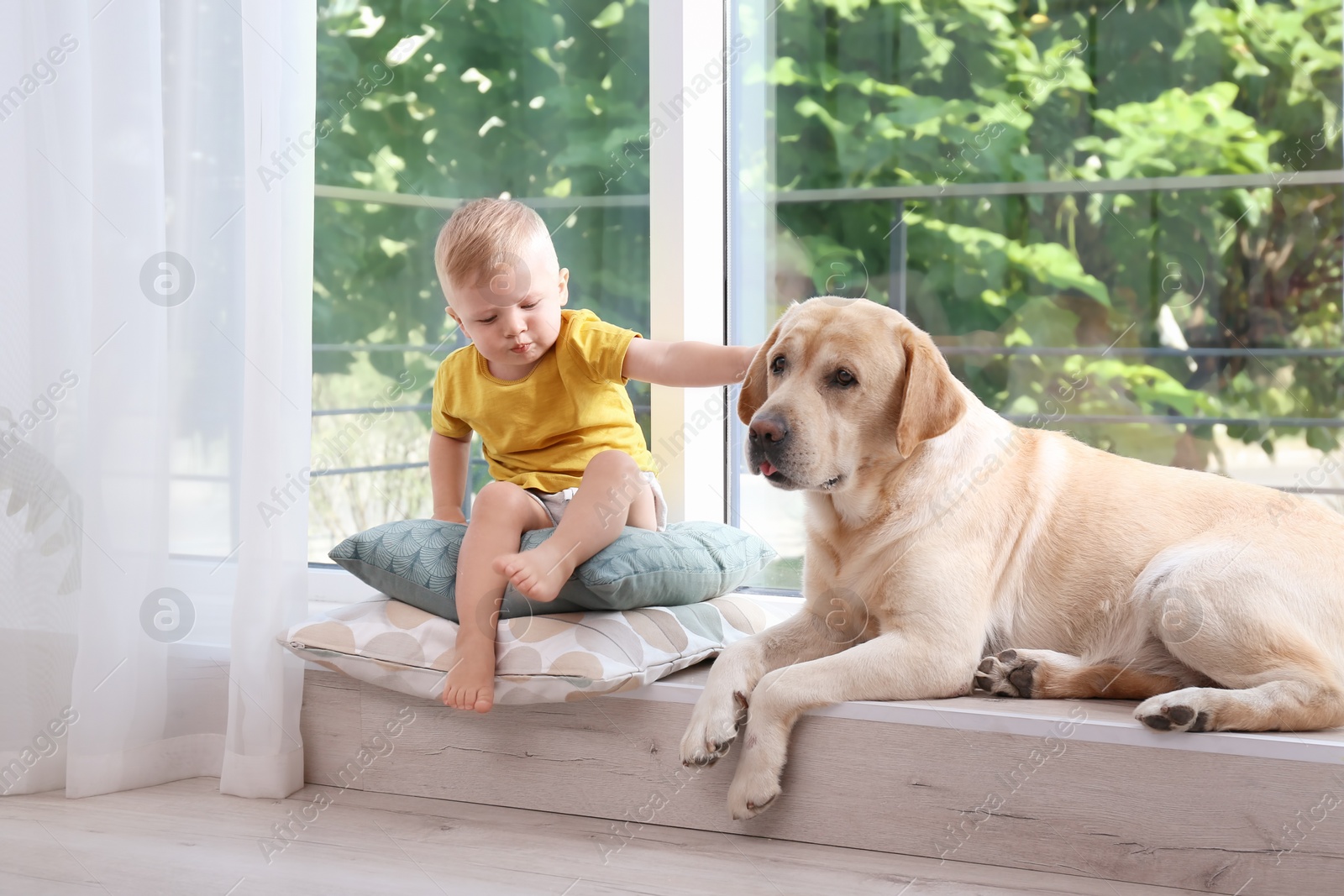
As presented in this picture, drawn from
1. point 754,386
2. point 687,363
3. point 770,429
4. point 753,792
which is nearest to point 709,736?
point 753,792

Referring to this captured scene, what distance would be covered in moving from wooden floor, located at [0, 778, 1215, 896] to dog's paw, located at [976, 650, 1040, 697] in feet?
0.86

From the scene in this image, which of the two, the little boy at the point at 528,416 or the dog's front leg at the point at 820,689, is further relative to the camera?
the little boy at the point at 528,416

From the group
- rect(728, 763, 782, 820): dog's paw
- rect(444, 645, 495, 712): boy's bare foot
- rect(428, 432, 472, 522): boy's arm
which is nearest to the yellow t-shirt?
rect(428, 432, 472, 522): boy's arm

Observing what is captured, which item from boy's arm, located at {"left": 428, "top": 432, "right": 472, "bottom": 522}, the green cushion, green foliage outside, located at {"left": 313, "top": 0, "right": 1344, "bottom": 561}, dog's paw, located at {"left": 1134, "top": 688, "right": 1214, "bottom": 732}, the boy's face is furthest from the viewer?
green foliage outside, located at {"left": 313, "top": 0, "right": 1344, "bottom": 561}

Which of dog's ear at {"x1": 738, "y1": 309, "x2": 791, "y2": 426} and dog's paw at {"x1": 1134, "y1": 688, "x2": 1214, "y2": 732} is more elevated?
dog's ear at {"x1": 738, "y1": 309, "x2": 791, "y2": 426}

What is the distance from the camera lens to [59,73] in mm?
1943

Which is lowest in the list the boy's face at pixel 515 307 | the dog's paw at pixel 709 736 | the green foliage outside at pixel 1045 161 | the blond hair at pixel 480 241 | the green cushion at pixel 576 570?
the dog's paw at pixel 709 736

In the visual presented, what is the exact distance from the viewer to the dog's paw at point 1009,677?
5.32ft

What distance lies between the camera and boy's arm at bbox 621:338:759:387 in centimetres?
194

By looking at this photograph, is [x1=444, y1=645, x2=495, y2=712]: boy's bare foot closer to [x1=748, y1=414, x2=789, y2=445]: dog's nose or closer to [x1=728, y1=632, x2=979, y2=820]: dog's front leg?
[x1=728, y1=632, x2=979, y2=820]: dog's front leg

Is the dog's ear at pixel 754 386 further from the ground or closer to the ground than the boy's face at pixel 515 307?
closer to the ground

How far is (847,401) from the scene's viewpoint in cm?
165

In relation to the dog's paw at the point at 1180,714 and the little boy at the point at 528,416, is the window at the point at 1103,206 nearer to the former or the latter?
the little boy at the point at 528,416

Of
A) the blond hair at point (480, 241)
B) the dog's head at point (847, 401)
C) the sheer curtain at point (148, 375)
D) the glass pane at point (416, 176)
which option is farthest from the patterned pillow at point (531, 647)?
the glass pane at point (416, 176)
